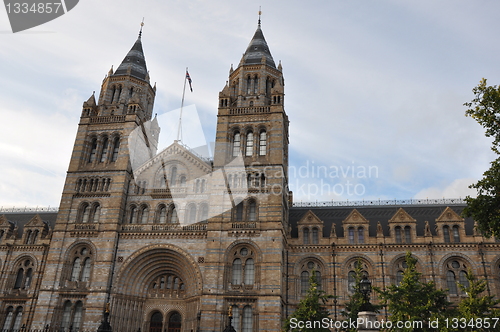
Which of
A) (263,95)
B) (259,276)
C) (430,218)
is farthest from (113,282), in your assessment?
(430,218)

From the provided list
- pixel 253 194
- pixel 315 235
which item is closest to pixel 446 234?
pixel 315 235

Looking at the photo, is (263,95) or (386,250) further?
(263,95)

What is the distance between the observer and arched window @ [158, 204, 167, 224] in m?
43.1

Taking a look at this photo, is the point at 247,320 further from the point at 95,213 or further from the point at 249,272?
the point at 95,213

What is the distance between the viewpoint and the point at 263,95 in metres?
46.0

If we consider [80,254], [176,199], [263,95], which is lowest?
[80,254]

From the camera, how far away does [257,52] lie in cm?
4969

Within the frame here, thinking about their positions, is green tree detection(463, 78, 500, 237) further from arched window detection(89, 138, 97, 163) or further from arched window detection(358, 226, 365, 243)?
arched window detection(89, 138, 97, 163)

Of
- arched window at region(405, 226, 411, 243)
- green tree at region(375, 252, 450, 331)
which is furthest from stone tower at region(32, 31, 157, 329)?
arched window at region(405, 226, 411, 243)

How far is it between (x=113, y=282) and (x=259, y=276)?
1383 centimetres

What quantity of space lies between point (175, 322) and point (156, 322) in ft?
6.44

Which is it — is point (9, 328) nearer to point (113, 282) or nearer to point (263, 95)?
point (113, 282)

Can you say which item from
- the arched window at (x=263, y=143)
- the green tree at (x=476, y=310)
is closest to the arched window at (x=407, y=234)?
the green tree at (x=476, y=310)

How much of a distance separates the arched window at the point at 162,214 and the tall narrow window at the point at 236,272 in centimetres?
848
